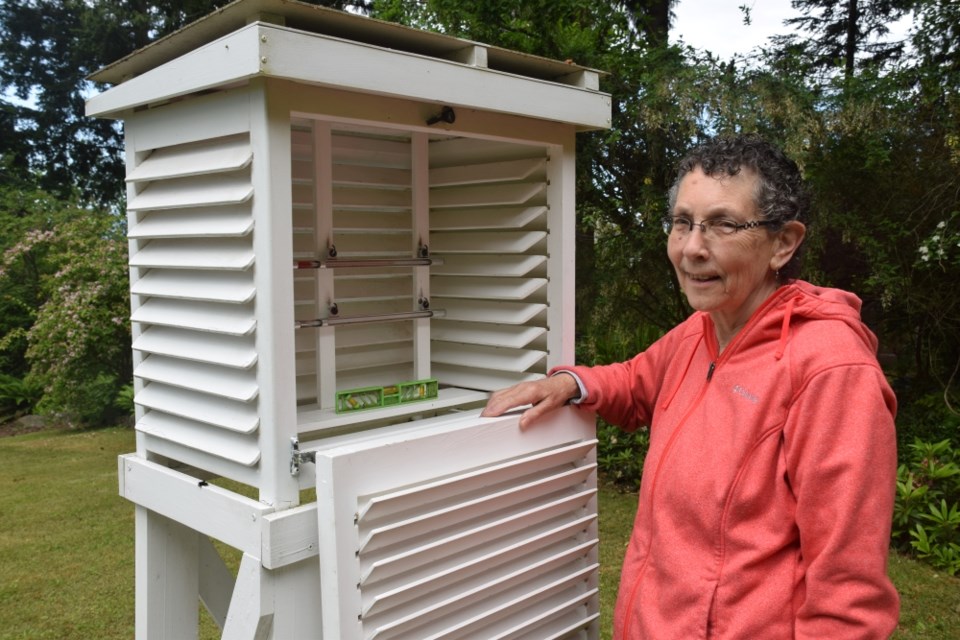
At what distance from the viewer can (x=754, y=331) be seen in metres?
1.81

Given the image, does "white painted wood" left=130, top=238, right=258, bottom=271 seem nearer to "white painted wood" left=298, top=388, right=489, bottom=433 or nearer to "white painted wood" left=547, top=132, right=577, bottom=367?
"white painted wood" left=298, top=388, right=489, bottom=433

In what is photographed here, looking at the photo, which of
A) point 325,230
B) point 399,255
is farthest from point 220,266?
point 399,255

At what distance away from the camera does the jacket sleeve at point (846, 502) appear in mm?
1523

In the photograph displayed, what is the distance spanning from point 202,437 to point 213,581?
80 cm

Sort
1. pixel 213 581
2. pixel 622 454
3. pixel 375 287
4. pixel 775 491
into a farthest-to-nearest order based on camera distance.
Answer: pixel 622 454
pixel 375 287
pixel 213 581
pixel 775 491

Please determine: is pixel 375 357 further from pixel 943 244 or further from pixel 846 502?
pixel 943 244

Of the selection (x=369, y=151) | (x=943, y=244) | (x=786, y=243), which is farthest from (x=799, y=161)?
(x=786, y=243)

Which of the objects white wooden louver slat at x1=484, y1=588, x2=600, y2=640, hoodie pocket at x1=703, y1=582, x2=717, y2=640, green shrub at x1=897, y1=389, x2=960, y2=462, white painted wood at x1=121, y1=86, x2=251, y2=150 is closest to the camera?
hoodie pocket at x1=703, y1=582, x2=717, y2=640

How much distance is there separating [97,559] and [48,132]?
9105 mm

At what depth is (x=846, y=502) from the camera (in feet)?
4.99

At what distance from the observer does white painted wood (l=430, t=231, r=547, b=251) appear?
113 inches

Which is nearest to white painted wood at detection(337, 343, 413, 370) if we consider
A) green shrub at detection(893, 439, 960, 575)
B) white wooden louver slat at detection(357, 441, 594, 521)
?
white wooden louver slat at detection(357, 441, 594, 521)

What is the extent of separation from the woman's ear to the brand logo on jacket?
29 centimetres

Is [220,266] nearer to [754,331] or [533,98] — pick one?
[533,98]
